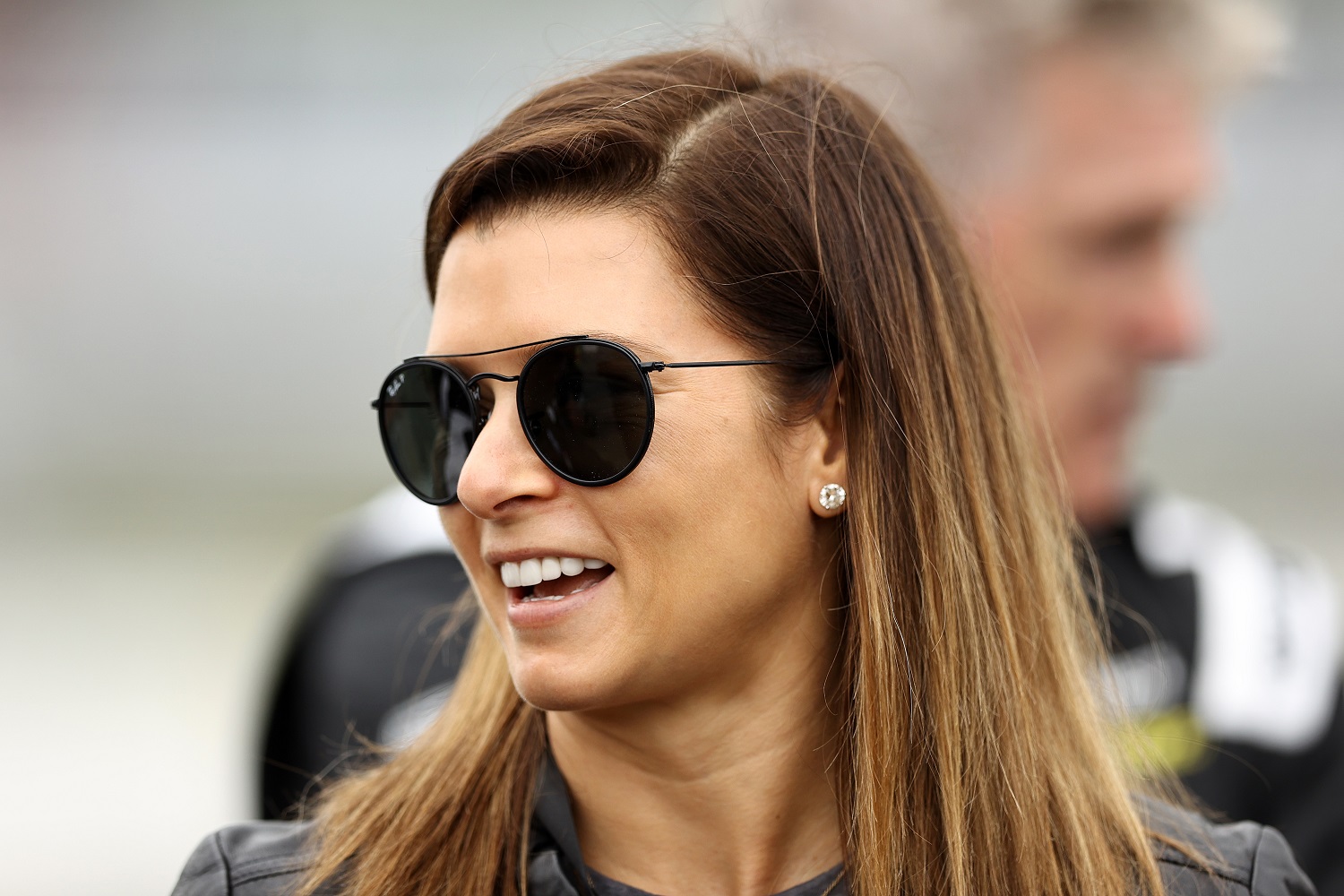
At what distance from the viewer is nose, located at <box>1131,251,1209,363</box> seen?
3857 mm

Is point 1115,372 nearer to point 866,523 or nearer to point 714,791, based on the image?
point 866,523

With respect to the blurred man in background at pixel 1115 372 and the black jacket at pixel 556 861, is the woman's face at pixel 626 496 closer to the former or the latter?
the black jacket at pixel 556 861

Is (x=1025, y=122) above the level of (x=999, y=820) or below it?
above

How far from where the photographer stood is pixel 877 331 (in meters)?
2.21

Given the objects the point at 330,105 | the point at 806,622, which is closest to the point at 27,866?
the point at 806,622

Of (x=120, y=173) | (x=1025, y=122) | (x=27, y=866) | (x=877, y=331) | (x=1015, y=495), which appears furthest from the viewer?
(x=120, y=173)

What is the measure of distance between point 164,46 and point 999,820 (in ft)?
35.0

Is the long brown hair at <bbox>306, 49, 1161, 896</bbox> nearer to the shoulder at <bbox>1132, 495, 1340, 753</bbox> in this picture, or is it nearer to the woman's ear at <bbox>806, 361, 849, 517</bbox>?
the woman's ear at <bbox>806, 361, 849, 517</bbox>

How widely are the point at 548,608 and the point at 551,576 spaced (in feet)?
0.15

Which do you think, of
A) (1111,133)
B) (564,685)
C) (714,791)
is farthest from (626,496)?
(1111,133)

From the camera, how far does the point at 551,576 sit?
2.05 metres

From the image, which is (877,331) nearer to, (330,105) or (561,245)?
(561,245)

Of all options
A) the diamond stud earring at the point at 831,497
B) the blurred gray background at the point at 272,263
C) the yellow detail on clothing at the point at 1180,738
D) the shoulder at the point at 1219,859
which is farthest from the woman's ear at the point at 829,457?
the blurred gray background at the point at 272,263

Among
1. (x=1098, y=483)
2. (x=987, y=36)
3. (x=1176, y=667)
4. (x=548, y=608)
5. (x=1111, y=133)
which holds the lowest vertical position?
(x=1176, y=667)
